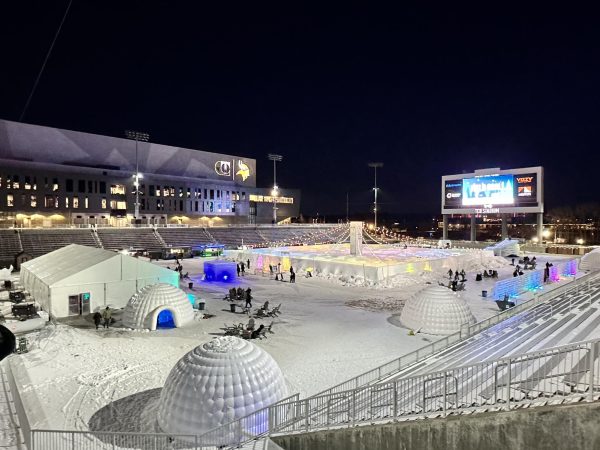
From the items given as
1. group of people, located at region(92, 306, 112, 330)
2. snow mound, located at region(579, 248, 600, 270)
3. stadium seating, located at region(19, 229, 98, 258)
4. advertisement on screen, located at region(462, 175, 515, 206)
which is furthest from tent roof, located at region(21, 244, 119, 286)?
advertisement on screen, located at region(462, 175, 515, 206)

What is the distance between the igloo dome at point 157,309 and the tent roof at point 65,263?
4.47 meters

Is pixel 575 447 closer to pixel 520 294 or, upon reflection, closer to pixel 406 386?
pixel 406 386

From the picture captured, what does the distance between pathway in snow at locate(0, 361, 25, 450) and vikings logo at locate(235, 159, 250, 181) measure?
74.2 meters

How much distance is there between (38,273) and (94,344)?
11.0 meters

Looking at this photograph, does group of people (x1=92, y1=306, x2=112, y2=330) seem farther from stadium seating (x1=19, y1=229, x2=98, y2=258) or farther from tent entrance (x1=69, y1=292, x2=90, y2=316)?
stadium seating (x1=19, y1=229, x2=98, y2=258)

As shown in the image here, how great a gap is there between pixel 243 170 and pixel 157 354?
237ft

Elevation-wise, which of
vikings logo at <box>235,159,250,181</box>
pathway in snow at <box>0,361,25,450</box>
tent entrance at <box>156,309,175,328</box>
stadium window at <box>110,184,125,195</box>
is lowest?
pathway in snow at <box>0,361,25,450</box>

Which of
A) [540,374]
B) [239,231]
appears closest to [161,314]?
[540,374]

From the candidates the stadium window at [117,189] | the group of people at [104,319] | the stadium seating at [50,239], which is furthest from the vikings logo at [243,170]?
the group of people at [104,319]

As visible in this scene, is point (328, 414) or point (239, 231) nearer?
point (328, 414)

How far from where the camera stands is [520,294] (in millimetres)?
26203

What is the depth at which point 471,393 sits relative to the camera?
7984 millimetres

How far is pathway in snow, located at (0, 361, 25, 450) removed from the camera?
9.05 meters

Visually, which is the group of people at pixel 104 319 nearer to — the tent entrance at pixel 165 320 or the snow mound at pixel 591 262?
the tent entrance at pixel 165 320
